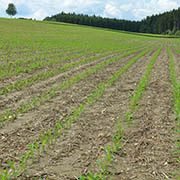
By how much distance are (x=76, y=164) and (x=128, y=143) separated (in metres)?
1.27

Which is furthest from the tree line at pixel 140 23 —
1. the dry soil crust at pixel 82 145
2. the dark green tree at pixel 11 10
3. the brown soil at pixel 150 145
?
the dry soil crust at pixel 82 145

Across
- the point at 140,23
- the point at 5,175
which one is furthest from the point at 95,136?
the point at 140,23

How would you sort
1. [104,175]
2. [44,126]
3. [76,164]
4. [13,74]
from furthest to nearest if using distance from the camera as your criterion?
[13,74] → [44,126] → [76,164] → [104,175]

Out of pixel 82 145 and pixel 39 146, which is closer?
pixel 39 146

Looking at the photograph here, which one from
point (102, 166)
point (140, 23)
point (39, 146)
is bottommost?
point (39, 146)

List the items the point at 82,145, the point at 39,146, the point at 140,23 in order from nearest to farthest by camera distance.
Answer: the point at 39,146 < the point at 82,145 < the point at 140,23

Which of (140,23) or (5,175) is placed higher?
(140,23)

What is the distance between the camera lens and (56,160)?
3459 millimetres

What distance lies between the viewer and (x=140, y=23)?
475 feet

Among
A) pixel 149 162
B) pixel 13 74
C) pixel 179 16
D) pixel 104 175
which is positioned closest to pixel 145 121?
pixel 149 162

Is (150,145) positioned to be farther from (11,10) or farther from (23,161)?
(11,10)

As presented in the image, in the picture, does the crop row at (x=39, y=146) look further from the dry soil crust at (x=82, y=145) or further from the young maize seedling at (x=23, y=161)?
the dry soil crust at (x=82, y=145)

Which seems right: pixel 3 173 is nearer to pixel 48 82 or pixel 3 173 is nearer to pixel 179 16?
pixel 48 82

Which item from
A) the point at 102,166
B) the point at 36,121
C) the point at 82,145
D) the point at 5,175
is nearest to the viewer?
the point at 5,175
